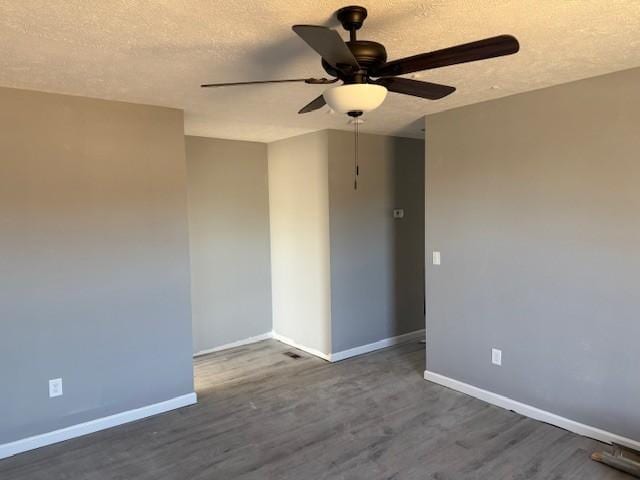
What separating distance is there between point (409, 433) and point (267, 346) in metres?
2.38

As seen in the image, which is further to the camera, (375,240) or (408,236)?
(408,236)

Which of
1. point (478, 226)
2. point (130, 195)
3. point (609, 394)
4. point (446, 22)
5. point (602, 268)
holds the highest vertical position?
point (446, 22)

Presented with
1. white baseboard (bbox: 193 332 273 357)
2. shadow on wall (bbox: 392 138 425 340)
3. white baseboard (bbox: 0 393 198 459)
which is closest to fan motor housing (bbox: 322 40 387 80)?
white baseboard (bbox: 0 393 198 459)

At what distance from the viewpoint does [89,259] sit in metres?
3.10

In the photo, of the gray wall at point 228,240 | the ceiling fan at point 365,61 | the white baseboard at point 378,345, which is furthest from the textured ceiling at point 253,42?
the white baseboard at point 378,345

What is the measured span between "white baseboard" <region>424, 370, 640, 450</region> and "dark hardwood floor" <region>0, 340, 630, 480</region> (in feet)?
0.20

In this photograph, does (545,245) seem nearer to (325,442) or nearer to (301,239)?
(325,442)

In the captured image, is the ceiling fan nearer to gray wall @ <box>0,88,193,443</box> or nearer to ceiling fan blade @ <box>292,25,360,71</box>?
ceiling fan blade @ <box>292,25,360,71</box>

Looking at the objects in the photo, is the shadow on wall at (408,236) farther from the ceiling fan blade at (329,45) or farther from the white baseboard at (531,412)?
the ceiling fan blade at (329,45)

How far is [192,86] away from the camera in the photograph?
9.16 ft

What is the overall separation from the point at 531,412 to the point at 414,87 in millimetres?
2575

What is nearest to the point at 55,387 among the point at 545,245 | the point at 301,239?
the point at 301,239

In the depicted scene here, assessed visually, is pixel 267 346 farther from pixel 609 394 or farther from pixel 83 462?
pixel 609 394

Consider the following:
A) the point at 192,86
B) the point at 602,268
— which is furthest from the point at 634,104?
the point at 192,86
